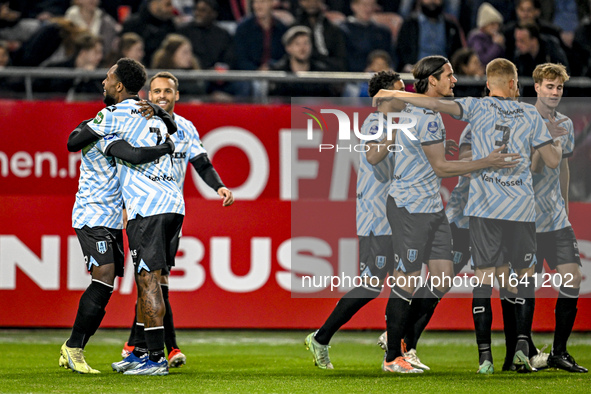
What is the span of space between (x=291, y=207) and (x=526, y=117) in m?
3.21

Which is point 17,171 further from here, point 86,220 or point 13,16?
point 86,220

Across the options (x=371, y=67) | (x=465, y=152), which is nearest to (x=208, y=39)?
(x=371, y=67)

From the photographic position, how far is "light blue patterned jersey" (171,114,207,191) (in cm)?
659

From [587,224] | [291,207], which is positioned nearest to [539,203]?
[587,224]

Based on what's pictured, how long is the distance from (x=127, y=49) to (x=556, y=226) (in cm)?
504

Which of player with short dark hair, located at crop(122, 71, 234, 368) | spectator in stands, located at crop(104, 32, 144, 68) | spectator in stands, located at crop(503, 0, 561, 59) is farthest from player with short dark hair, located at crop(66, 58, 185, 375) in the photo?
spectator in stands, located at crop(503, 0, 561, 59)

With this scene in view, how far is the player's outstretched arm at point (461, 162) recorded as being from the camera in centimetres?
617

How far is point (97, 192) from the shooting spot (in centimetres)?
601

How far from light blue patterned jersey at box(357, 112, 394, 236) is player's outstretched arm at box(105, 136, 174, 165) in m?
1.58

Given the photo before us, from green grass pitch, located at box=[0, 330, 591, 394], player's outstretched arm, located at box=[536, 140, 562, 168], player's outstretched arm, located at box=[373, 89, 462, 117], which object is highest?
player's outstretched arm, located at box=[373, 89, 462, 117]

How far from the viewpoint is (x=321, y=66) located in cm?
981

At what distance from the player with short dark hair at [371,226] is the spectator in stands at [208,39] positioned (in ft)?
12.8

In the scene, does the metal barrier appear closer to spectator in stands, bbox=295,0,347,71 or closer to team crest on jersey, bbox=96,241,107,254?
spectator in stands, bbox=295,0,347,71

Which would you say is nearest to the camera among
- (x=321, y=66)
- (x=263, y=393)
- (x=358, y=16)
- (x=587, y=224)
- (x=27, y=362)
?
(x=263, y=393)
